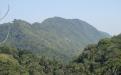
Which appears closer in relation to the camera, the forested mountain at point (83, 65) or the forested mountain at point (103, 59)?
the forested mountain at point (83, 65)

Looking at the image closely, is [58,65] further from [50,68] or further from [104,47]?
[104,47]

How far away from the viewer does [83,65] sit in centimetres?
14500

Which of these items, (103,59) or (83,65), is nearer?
(83,65)

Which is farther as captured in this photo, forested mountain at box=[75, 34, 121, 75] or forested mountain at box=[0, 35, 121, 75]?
forested mountain at box=[75, 34, 121, 75]

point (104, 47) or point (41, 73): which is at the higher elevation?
point (104, 47)

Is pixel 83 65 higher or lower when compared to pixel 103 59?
lower

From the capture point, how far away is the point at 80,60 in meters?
167

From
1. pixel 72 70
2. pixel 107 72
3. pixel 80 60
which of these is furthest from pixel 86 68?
pixel 80 60

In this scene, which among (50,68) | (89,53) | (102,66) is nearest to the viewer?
(102,66)

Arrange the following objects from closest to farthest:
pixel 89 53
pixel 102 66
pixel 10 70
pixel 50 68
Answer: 1. pixel 10 70
2. pixel 102 66
3. pixel 50 68
4. pixel 89 53

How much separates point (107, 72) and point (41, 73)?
1144 inches

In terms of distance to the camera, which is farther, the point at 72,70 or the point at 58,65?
the point at 58,65

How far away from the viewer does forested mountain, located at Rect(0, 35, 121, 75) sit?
12701 centimetres

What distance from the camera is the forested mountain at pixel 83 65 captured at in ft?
417
